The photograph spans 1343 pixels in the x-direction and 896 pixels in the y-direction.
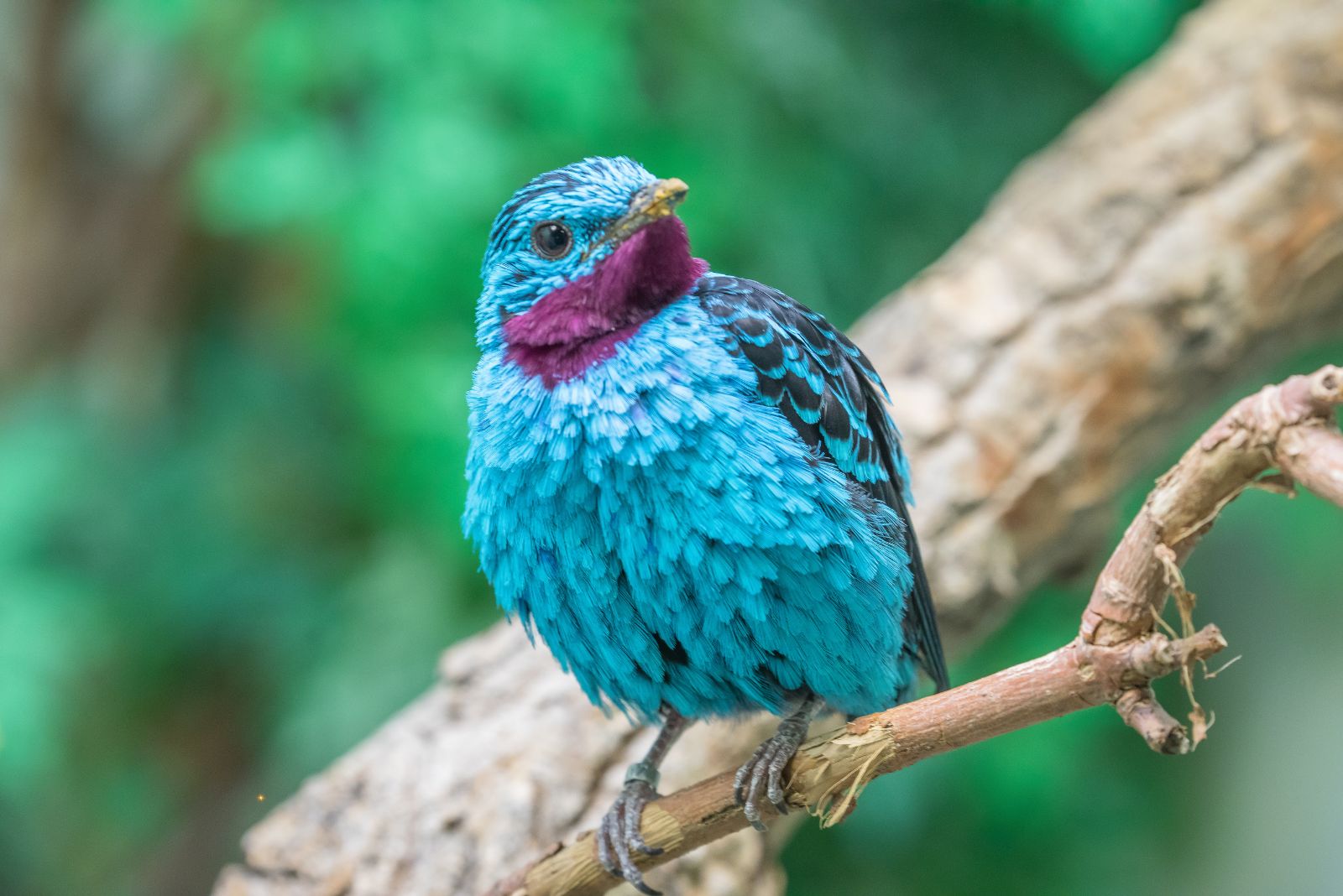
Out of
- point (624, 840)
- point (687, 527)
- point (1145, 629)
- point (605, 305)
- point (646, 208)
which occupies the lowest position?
point (624, 840)

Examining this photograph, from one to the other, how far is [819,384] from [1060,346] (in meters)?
1.65

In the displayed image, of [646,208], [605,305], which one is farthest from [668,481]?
[646,208]

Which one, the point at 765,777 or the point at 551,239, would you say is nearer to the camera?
the point at 765,777

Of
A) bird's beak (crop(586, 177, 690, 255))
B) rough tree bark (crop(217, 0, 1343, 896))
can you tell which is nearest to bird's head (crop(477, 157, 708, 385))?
bird's beak (crop(586, 177, 690, 255))

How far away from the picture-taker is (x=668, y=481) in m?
2.33

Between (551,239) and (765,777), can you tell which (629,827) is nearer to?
(765,777)

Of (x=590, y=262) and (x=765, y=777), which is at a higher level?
(x=590, y=262)

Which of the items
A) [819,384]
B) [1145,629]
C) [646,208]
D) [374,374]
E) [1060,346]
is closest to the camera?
[1145,629]

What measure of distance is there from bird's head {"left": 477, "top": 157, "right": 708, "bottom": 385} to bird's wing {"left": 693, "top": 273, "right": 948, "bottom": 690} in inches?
6.0

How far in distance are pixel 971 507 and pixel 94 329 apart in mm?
4178

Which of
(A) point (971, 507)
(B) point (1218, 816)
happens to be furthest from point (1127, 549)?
(B) point (1218, 816)

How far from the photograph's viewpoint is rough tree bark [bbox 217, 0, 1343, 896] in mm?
3273

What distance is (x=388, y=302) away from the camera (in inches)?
159

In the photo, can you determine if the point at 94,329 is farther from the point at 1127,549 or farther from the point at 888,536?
the point at 1127,549
